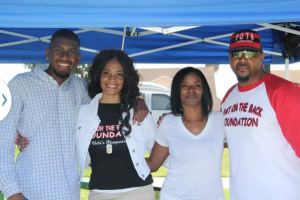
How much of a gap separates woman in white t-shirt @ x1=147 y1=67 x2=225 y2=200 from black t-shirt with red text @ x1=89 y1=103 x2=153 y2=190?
22cm

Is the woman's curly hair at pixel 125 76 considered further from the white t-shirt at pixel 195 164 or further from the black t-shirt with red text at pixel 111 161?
the white t-shirt at pixel 195 164

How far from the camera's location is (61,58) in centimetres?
246

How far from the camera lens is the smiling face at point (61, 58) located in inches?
97.0

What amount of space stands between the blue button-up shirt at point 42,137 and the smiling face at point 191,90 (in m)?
0.79

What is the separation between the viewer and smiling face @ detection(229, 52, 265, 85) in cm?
229

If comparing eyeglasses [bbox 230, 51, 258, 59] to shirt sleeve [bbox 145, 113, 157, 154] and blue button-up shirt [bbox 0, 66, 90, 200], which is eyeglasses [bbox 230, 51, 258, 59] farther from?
blue button-up shirt [bbox 0, 66, 90, 200]

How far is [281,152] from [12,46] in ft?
11.0

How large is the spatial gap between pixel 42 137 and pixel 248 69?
1.41 metres

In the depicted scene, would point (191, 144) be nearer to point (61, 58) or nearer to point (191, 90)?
point (191, 90)

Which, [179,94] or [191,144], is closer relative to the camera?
[191,144]

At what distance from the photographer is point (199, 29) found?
12.8 ft

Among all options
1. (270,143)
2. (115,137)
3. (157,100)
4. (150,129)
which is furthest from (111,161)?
(157,100)

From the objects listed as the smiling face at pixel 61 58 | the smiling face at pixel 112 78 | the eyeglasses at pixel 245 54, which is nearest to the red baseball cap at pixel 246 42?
the eyeglasses at pixel 245 54

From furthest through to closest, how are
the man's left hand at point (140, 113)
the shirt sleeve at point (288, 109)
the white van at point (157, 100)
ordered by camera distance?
the white van at point (157, 100)
the man's left hand at point (140, 113)
the shirt sleeve at point (288, 109)
